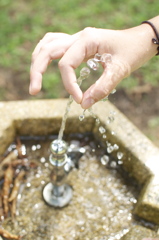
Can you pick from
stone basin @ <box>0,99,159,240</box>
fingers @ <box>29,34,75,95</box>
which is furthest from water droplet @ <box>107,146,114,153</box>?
fingers @ <box>29,34,75,95</box>

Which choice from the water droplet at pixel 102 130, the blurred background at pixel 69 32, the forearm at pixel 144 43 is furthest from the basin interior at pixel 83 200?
the blurred background at pixel 69 32

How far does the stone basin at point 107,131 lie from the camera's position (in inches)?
64.7

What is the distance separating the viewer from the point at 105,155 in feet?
6.44

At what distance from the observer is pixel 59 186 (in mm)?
1762

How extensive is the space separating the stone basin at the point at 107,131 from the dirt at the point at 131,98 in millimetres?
1032

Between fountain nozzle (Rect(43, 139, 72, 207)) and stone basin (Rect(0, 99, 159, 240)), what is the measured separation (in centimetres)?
28

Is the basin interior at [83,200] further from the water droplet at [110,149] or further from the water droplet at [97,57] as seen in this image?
the water droplet at [97,57]

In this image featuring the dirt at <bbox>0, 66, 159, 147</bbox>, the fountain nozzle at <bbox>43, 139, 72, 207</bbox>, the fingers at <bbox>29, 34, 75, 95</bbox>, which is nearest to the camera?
the fingers at <bbox>29, 34, 75, 95</bbox>

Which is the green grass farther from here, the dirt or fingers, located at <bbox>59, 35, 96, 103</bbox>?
fingers, located at <bbox>59, 35, 96, 103</bbox>

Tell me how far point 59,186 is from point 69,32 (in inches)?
85.8

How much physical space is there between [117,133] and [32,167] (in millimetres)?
586

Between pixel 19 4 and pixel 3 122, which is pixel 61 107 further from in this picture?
pixel 19 4

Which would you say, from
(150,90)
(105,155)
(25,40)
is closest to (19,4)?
(25,40)

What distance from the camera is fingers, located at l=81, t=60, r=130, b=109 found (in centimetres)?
122
